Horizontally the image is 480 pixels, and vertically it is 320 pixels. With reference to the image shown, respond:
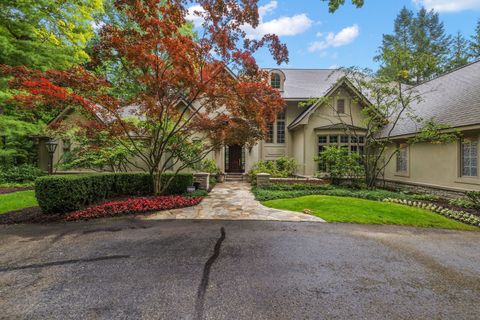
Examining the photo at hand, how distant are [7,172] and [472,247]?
1979 centimetres

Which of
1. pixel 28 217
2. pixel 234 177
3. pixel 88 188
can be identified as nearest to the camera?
pixel 28 217

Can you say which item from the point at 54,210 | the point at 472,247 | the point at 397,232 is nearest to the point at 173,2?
the point at 54,210

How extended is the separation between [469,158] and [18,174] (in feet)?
73.0

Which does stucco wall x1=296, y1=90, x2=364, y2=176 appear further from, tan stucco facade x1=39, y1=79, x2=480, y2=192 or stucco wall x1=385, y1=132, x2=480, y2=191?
stucco wall x1=385, y1=132, x2=480, y2=191

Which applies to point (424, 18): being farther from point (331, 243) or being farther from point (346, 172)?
point (331, 243)

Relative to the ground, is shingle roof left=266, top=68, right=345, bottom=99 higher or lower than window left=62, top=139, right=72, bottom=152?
higher

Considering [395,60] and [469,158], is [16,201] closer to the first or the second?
[395,60]

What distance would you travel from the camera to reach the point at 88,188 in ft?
22.4

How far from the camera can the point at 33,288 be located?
109 inches

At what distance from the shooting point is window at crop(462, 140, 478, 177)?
27.0 feet

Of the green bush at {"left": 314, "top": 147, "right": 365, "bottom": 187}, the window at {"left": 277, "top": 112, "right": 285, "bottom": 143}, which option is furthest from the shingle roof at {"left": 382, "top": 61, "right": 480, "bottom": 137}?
the window at {"left": 277, "top": 112, "right": 285, "bottom": 143}

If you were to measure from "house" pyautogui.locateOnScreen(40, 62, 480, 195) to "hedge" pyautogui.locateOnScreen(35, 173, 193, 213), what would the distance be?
5.10 metres

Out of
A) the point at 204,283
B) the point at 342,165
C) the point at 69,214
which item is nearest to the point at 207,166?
the point at 342,165

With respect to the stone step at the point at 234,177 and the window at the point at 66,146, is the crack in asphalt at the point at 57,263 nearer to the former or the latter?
the stone step at the point at 234,177
